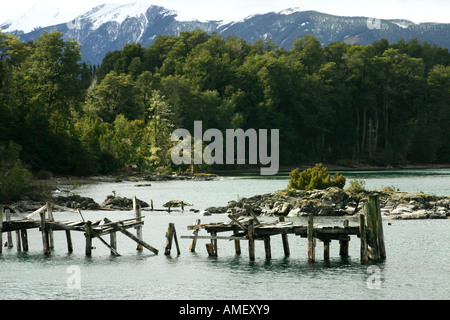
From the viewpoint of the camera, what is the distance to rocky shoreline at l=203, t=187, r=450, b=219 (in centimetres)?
4425

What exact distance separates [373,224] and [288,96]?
10770 cm

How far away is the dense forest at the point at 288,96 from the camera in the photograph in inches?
4326

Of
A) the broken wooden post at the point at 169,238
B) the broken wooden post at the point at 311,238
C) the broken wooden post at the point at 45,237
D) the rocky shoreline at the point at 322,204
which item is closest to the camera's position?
the broken wooden post at the point at 311,238

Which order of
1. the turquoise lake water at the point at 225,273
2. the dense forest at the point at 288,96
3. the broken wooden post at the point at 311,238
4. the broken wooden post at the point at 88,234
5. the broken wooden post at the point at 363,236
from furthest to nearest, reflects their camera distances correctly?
the dense forest at the point at 288,96 → the broken wooden post at the point at 88,234 → the broken wooden post at the point at 311,238 → the broken wooden post at the point at 363,236 → the turquoise lake water at the point at 225,273

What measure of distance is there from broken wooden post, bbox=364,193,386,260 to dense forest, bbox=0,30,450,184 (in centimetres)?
7053

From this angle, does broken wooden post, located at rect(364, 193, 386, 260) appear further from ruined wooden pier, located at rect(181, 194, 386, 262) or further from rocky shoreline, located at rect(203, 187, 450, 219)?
rocky shoreline, located at rect(203, 187, 450, 219)

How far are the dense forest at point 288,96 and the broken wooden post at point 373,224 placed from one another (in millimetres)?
70527

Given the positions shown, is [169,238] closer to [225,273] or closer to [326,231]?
[225,273]

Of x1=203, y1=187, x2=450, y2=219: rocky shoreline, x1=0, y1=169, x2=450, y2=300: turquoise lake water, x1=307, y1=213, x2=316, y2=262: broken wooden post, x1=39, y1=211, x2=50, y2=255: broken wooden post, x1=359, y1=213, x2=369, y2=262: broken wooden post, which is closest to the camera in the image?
x1=0, y1=169, x2=450, y2=300: turquoise lake water

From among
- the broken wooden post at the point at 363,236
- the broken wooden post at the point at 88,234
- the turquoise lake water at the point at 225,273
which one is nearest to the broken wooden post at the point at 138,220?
the turquoise lake water at the point at 225,273

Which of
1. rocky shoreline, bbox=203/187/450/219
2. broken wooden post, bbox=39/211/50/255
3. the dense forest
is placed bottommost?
rocky shoreline, bbox=203/187/450/219

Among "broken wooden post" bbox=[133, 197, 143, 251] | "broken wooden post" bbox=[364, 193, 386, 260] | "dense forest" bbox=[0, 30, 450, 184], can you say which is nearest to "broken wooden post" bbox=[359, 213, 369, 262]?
"broken wooden post" bbox=[364, 193, 386, 260]

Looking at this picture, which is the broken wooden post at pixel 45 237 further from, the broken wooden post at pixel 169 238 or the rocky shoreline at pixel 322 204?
the rocky shoreline at pixel 322 204
